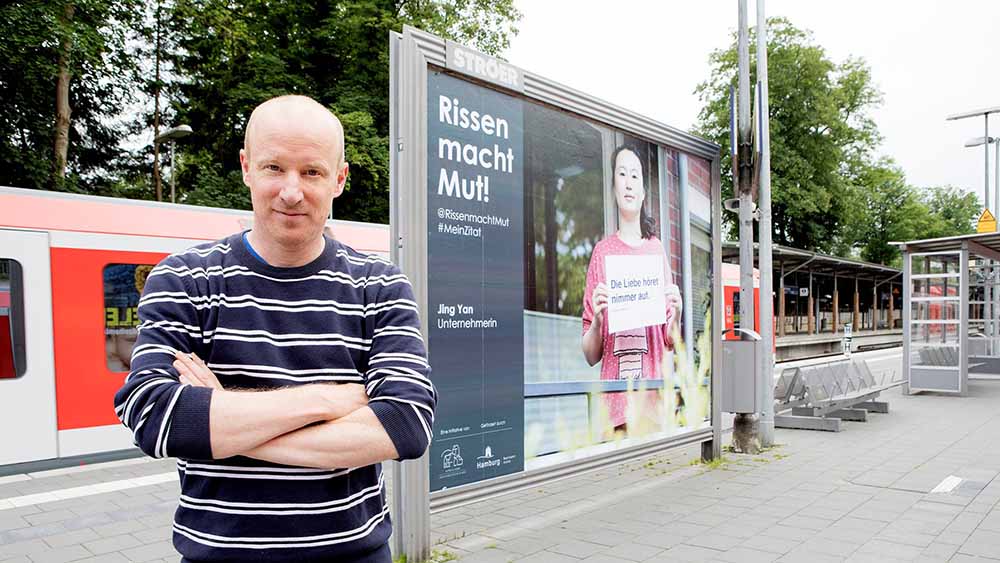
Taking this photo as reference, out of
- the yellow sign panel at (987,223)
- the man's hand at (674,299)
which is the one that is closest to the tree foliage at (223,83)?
the man's hand at (674,299)

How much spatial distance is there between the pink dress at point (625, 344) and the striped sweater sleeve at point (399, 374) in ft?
12.9

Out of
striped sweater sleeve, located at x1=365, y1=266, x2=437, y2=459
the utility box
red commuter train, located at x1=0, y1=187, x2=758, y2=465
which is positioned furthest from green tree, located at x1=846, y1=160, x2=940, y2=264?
striped sweater sleeve, located at x1=365, y1=266, x2=437, y2=459

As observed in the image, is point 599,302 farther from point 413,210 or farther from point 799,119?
point 799,119

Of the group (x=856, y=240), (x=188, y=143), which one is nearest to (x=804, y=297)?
(x=856, y=240)

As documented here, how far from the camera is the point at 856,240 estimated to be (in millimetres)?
52281

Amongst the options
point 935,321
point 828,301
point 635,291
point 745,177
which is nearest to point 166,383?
point 635,291

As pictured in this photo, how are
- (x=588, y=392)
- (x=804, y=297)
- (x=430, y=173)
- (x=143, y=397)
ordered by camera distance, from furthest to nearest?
1. (x=804, y=297)
2. (x=588, y=392)
3. (x=430, y=173)
4. (x=143, y=397)

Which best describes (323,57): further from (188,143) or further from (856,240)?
(856,240)

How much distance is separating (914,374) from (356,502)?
47.9 ft

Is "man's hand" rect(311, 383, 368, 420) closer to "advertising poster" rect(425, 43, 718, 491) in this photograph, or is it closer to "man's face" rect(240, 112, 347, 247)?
"man's face" rect(240, 112, 347, 247)

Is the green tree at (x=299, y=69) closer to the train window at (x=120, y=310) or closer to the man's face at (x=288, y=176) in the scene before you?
the train window at (x=120, y=310)

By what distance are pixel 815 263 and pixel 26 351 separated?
31.3 m

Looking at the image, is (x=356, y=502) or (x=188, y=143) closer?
(x=356, y=502)

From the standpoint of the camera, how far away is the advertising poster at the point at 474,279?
14.8ft
